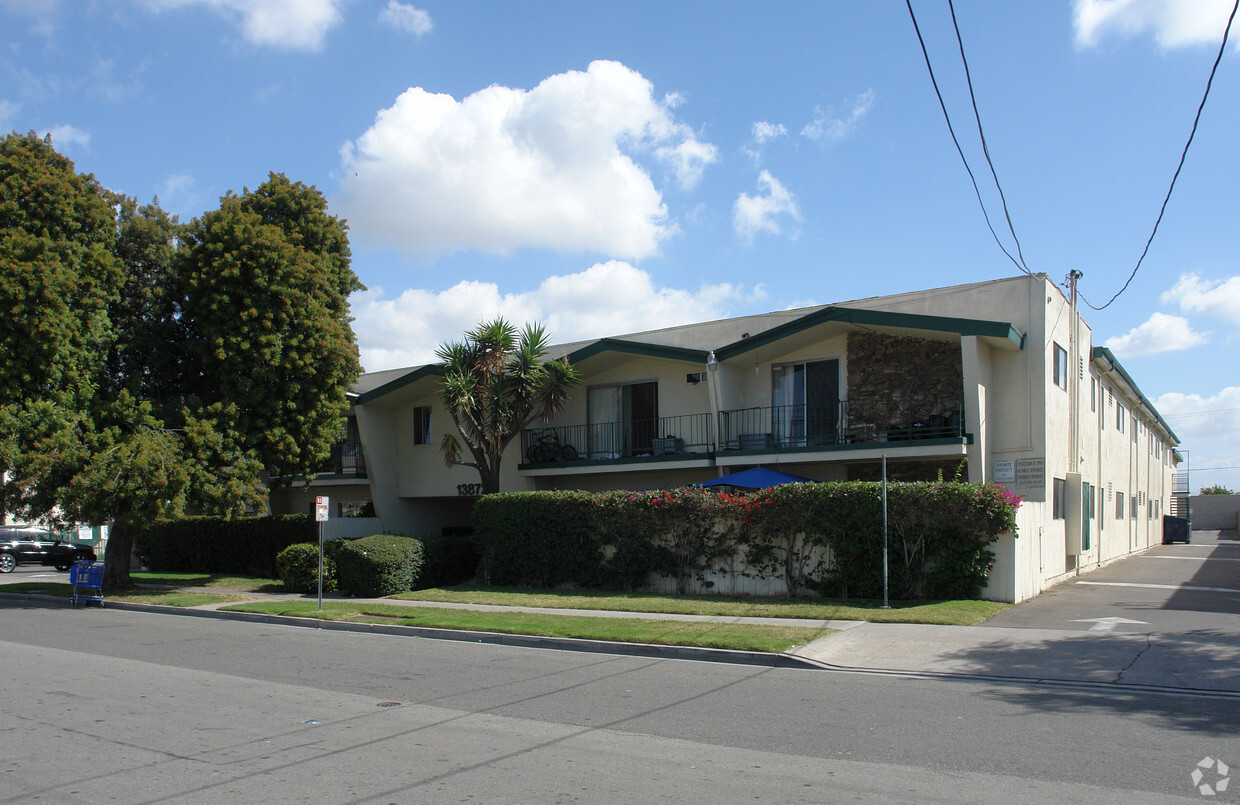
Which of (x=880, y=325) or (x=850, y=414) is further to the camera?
(x=850, y=414)

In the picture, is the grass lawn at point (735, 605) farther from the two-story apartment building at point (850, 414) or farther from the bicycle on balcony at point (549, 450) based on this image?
the bicycle on balcony at point (549, 450)

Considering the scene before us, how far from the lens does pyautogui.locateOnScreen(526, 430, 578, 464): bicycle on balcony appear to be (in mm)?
24969

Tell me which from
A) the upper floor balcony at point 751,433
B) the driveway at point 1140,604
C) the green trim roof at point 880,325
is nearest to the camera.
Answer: the driveway at point 1140,604

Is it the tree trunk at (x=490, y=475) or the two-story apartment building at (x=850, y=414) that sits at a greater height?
the two-story apartment building at (x=850, y=414)

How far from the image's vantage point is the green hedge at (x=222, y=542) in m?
27.9

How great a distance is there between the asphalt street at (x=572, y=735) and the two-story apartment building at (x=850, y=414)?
8.39 meters

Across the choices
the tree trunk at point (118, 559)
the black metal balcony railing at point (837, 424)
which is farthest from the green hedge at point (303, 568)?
the black metal balcony railing at point (837, 424)

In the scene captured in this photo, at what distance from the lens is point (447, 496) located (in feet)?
93.4

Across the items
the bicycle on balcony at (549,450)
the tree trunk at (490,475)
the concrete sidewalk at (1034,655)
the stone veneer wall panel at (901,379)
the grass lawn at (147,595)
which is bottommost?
the grass lawn at (147,595)

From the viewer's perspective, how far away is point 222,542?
1171 inches

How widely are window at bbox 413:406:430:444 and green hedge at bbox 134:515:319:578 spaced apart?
4.23 m

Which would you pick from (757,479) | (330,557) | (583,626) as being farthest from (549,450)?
(583,626)

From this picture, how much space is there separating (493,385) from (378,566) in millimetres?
5254

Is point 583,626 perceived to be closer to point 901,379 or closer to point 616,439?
point 901,379
